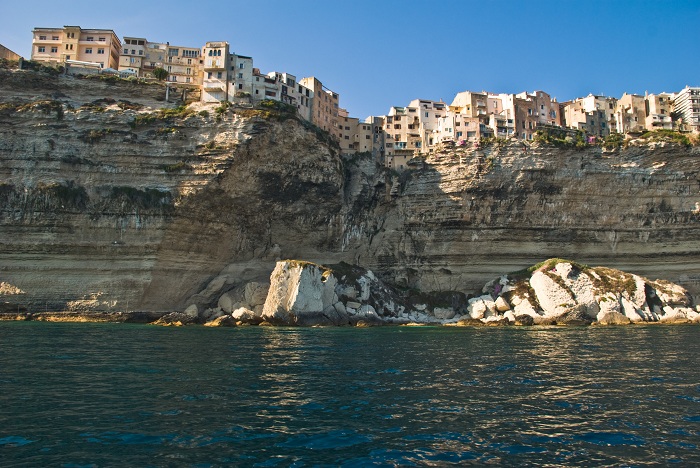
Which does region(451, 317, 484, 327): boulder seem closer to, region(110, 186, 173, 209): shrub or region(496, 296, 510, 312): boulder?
region(496, 296, 510, 312): boulder

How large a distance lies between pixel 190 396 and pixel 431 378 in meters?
6.21

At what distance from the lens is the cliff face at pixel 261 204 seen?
4444 cm

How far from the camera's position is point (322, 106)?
6438 cm

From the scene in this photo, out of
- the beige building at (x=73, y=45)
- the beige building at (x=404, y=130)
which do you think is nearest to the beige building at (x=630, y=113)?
the beige building at (x=404, y=130)

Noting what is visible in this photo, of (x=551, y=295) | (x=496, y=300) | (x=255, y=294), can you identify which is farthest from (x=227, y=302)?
(x=551, y=295)

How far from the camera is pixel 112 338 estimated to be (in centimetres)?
2539

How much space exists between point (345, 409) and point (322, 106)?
5759 centimetres

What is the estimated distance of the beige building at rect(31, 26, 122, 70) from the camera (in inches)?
2213

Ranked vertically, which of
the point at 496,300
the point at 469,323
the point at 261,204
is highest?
the point at 261,204

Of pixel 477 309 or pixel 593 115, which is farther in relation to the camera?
pixel 593 115

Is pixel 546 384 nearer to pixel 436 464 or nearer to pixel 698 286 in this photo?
pixel 436 464

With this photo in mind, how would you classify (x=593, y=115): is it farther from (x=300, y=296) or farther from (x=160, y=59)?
(x=160, y=59)

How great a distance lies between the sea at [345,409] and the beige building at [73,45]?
4876 centimetres

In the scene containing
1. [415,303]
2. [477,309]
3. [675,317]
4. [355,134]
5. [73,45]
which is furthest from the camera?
[355,134]
